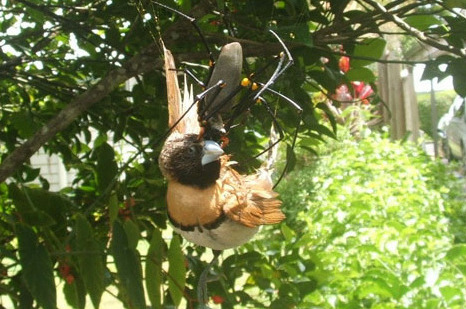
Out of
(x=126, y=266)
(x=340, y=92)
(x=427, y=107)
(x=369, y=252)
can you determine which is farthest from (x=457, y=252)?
(x=427, y=107)

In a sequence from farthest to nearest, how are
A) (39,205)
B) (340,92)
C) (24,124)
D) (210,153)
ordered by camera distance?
(340,92) < (24,124) < (39,205) < (210,153)

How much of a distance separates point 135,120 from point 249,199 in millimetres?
765

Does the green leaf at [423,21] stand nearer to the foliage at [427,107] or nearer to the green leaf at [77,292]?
the green leaf at [77,292]

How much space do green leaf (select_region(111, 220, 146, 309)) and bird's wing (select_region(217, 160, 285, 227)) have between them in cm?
17

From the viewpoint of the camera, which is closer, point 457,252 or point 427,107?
point 457,252

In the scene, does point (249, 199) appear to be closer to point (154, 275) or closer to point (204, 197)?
point (204, 197)

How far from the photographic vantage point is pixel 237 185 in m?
0.53

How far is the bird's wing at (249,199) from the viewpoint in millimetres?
497

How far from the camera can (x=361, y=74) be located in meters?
1.02

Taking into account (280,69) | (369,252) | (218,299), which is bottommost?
(369,252)

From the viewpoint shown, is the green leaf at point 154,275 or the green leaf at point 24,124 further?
the green leaf at point 24,124

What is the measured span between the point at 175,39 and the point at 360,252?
39.2 inches

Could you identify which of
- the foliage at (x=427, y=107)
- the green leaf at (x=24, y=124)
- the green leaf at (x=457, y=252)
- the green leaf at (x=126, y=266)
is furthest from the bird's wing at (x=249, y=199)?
the foliage at (x=427, y=107)

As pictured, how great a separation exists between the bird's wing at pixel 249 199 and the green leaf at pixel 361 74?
19.8 inches
